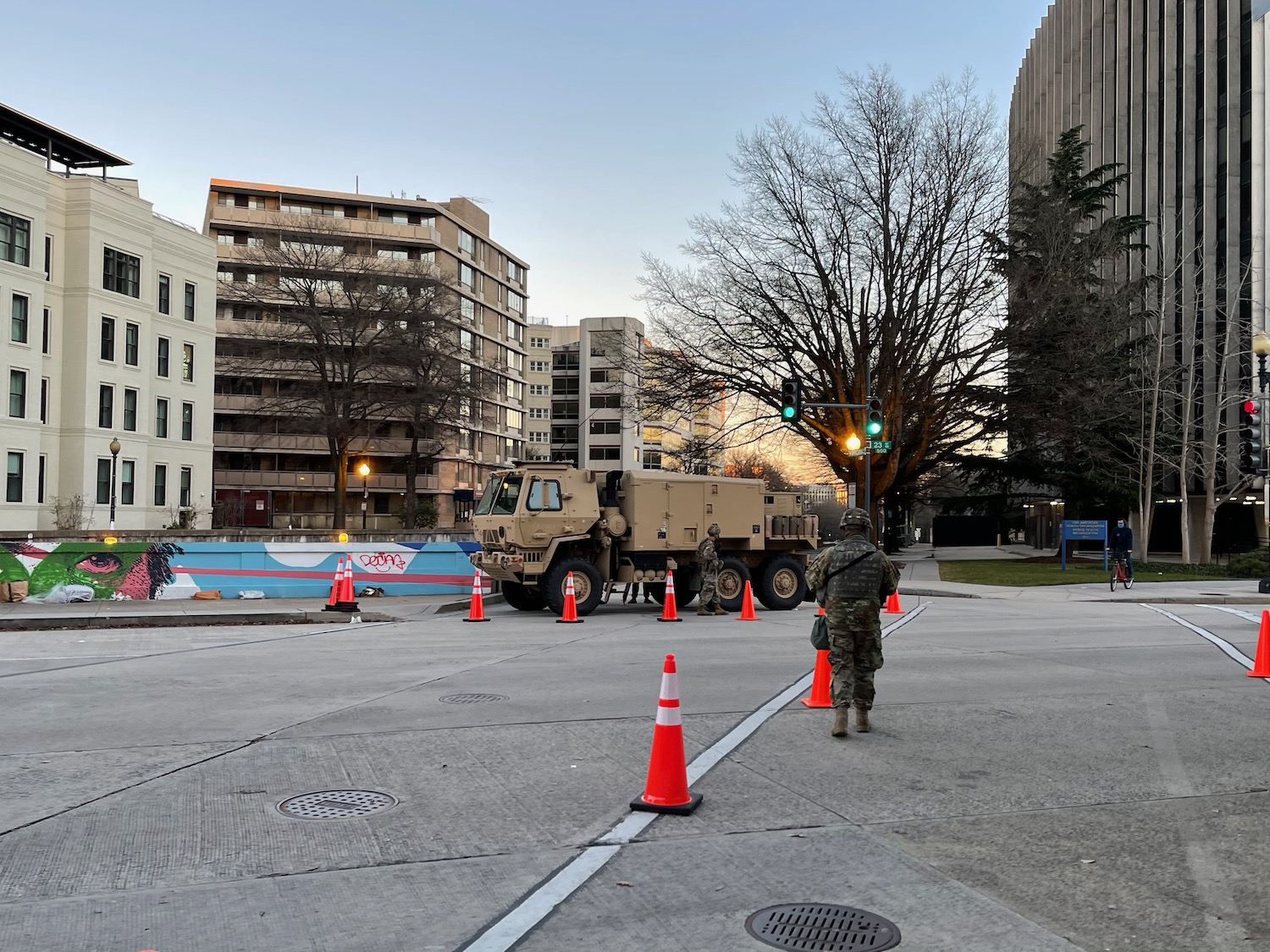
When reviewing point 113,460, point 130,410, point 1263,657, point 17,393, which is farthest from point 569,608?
point 130,410

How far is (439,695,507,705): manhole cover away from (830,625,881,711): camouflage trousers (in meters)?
3.32

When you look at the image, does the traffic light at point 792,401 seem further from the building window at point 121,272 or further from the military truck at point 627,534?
the building window at point 121,272

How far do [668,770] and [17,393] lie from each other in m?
43.9

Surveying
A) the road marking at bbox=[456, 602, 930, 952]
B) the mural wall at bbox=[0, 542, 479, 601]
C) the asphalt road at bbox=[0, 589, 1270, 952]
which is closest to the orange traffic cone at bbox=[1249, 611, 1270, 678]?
the asphalt road at bbox=[0, 589, 1270, 952]

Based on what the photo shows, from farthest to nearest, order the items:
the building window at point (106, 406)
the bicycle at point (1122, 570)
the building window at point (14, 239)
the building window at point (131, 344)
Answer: the building window at point (131, 344), the building window at point (106, 406), the building window at point (14, 239), the bicycle at point (1122, 570)

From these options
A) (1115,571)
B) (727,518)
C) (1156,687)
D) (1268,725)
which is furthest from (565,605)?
(1115,571)

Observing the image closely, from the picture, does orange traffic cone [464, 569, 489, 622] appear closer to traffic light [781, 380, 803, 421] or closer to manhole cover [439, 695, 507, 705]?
manhole cover [439, 695, 507, 705]

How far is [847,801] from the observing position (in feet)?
21.6

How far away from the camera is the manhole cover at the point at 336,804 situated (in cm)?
614

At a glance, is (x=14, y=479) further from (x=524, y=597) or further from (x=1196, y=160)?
(x=1196, y=160)

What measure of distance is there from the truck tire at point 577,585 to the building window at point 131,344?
35.7 m

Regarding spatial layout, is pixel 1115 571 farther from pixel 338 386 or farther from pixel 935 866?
pixel 338 386

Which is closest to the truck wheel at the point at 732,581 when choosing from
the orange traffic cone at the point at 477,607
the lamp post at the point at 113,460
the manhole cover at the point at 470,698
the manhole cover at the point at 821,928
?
the orange traffic cone at the point at 477,607

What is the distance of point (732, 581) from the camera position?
22125 millimetres
